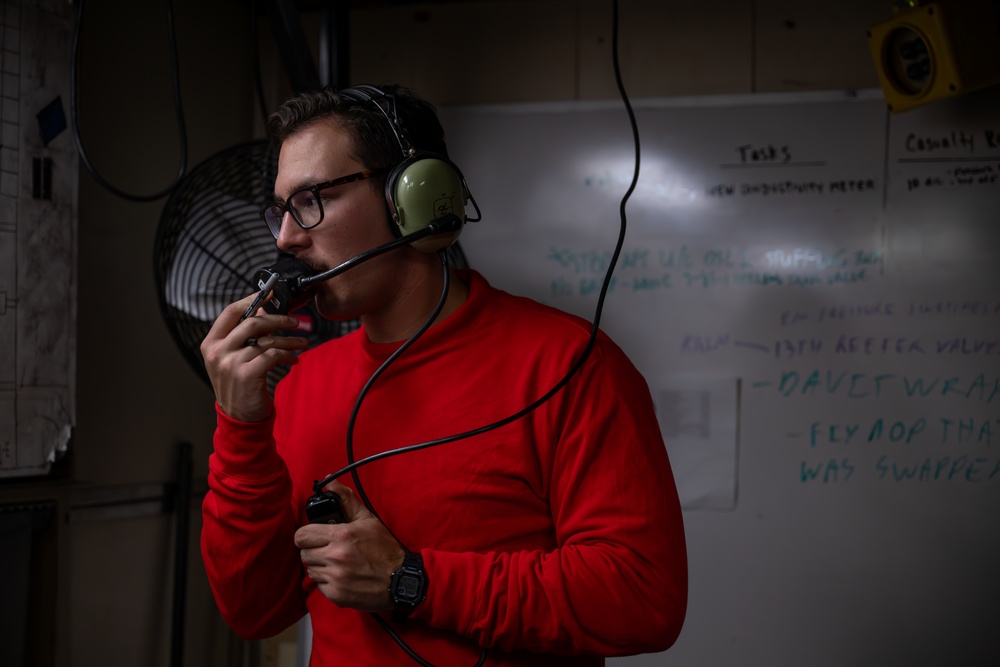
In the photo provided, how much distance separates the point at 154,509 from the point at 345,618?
3.82 ft

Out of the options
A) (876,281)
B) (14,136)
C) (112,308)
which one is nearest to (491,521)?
(14,136)

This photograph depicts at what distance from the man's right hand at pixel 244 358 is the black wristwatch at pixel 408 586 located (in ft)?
0.85

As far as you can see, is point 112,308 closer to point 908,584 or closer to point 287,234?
point 287,234

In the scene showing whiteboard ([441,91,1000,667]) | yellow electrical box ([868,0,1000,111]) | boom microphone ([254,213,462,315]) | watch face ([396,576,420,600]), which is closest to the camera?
watch face ([396,576,420,600])

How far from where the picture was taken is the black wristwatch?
889 mm

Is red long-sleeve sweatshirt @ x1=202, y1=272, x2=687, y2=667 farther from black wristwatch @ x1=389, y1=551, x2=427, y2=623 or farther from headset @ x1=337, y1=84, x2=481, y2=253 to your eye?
headset @ x1=337, y1=84, x2=481, y2=253

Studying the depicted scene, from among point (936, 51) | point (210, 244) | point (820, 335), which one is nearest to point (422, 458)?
point (210, 244)

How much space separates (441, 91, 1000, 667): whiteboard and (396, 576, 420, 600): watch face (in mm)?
1314

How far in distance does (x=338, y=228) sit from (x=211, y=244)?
779 mm

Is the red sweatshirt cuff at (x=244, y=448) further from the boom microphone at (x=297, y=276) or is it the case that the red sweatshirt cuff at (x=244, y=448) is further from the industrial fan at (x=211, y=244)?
the industrial fan at (x=211, y=244)

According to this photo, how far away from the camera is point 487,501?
991mm

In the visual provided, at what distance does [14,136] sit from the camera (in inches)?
57.9

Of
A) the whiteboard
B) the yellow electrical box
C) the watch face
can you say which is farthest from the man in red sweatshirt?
the yellow electrical box

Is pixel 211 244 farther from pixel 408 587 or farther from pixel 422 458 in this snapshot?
→ pixel 408 587
